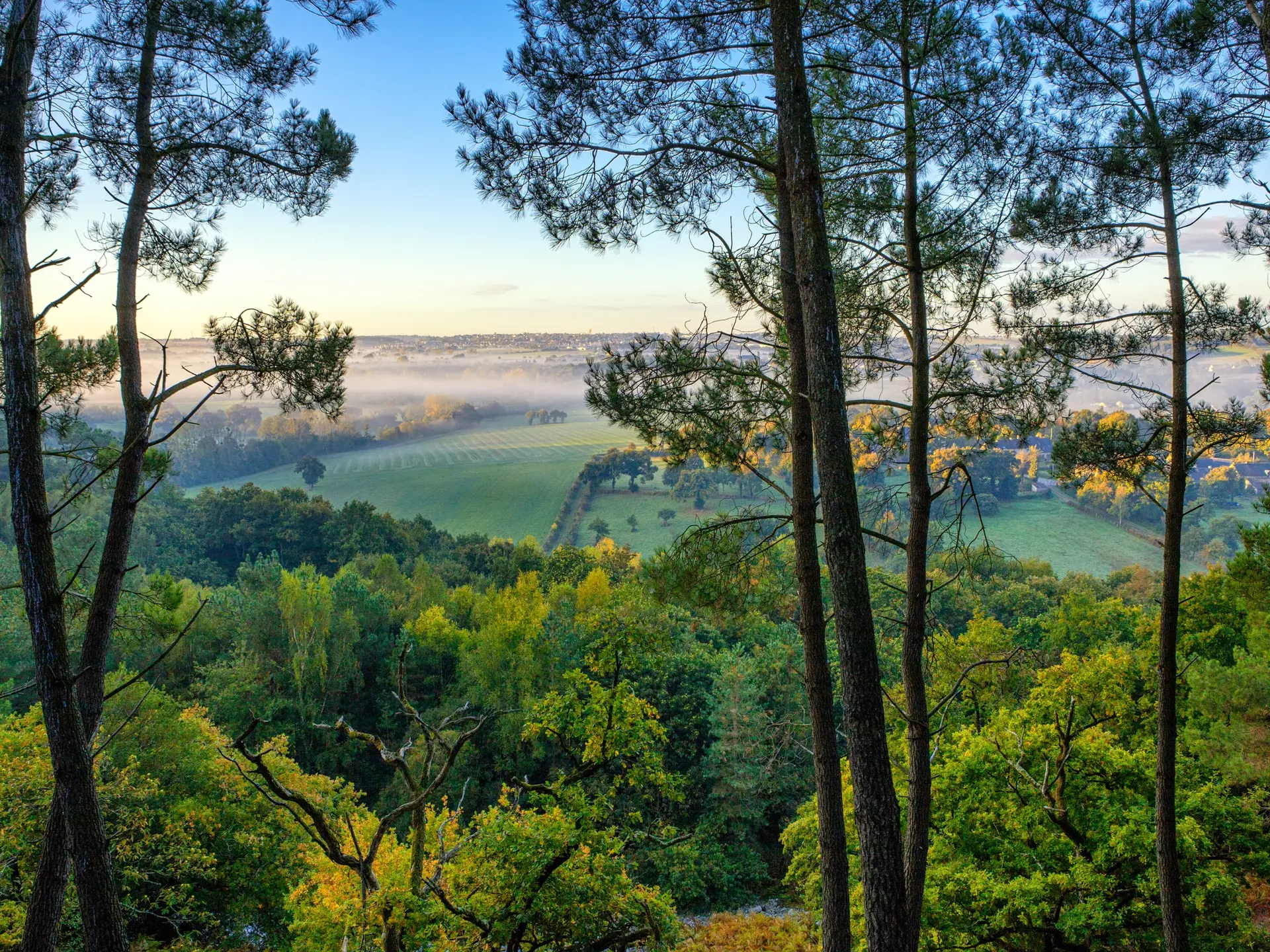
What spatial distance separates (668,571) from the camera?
5.30m

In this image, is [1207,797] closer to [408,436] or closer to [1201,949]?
[1201,949]

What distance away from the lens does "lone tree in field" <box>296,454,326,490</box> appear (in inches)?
2697

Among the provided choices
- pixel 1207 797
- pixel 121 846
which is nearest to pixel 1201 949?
pixel 1207 797

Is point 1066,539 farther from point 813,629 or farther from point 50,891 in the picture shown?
point 50,891

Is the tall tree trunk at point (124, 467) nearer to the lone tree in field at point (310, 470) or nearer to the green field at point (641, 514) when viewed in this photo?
the green field at point (641, 514)

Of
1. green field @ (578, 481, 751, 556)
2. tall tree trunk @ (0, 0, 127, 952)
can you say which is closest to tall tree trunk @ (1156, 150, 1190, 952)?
tall tree trunk @ (0, 0, 127, 952)

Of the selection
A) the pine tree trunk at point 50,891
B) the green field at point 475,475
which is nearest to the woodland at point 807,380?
the pine tree trunk at point 50,891

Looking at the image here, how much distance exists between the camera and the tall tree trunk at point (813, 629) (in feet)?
13.8

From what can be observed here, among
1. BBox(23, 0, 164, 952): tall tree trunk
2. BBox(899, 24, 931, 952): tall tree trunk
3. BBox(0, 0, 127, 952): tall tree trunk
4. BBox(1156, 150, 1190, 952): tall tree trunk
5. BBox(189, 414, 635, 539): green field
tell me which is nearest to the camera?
BBox(0, 0, 127, 952): tall tree trunk

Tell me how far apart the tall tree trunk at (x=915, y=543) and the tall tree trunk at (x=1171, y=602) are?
2.03m

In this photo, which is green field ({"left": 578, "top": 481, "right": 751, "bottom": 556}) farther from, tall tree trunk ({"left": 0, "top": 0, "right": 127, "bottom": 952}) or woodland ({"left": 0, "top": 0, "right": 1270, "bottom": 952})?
tall tree trunk ({"left": 0, "top": 0, "right": 127, "bottom": 952})

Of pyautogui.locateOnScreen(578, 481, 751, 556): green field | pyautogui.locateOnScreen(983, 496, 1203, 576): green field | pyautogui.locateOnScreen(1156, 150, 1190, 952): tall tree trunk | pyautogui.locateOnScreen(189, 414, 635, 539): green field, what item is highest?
pyautogui.locateOnScreen(1156, 150, 1190, 952): tall tree trunk

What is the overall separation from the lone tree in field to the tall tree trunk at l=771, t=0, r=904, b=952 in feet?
235

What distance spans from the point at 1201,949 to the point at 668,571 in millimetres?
6600
